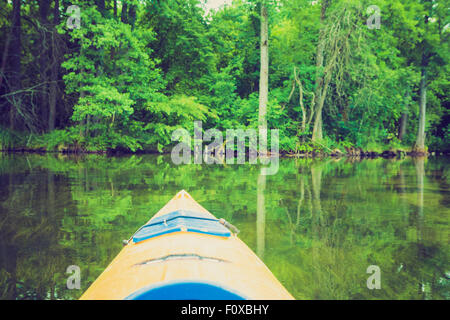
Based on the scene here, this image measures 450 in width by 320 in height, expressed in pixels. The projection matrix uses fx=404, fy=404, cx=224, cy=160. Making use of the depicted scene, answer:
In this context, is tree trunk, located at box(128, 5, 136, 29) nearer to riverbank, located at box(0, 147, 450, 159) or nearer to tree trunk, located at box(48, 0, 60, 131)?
tree trunk, located at box(48, 0, 60, 131)

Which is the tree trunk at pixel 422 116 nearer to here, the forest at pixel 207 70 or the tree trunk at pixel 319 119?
the forest at pixel 207 70

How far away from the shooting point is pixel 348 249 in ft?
13.6

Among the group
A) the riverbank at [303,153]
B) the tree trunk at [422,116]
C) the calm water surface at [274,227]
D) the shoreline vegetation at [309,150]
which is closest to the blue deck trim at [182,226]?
the calm water surface at [274,227]

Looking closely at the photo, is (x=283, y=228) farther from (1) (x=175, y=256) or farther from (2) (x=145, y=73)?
(2) (x=145, y=73)

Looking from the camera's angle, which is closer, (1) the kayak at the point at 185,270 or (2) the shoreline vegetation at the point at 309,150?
(1) the kayak at the point at 185,270

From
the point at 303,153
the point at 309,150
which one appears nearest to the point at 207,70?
the point at 303,153

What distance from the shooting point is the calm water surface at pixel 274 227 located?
10.4 feet

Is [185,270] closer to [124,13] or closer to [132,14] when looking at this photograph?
[124,13]

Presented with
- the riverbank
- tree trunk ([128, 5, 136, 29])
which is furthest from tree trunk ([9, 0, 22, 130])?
tree trunk ([128, 5, 136, 29])

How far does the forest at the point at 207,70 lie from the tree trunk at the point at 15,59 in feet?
0.20

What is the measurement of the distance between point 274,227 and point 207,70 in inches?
684

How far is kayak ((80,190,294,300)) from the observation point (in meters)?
1.85

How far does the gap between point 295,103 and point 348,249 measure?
695 inches
